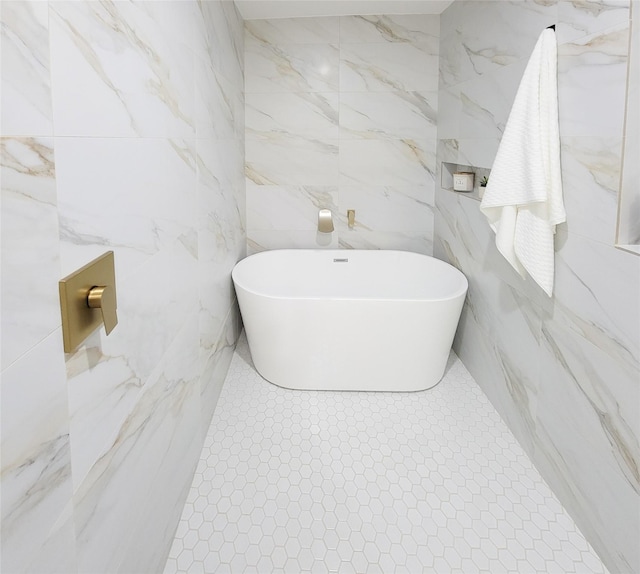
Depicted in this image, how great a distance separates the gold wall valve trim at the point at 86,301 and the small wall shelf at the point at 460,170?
2.29m

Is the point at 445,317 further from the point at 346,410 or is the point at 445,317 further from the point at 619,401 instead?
the point at 619,401

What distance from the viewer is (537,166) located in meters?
1.95

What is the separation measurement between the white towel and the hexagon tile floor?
88 centimetres

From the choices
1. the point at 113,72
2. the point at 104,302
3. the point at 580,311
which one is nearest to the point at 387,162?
the point at 580,311

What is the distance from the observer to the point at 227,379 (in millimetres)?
3029

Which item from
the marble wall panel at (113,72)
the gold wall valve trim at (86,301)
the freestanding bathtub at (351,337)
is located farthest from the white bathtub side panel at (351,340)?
the gold wall valve trim at (86,301)

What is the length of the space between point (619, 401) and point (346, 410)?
1.40 metres

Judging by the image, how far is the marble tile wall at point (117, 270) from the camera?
32.5 inches

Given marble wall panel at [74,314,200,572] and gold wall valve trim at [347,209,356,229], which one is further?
gold wall valve trim at [347,209,356,229]

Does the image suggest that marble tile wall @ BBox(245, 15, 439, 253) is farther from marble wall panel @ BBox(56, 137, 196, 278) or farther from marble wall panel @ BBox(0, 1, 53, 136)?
marble wall panel @ BBox(0, 1, 53, 136)

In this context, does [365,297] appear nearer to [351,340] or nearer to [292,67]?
[351,340]

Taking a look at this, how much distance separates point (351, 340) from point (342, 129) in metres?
1.77

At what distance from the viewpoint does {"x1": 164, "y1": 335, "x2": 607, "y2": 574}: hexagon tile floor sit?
175 cm

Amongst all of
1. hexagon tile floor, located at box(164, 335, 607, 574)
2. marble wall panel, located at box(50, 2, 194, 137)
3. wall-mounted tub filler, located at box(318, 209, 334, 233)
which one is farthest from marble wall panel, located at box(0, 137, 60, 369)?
wall-mounted tub filler, located at box(318, 209, 334, 233)
